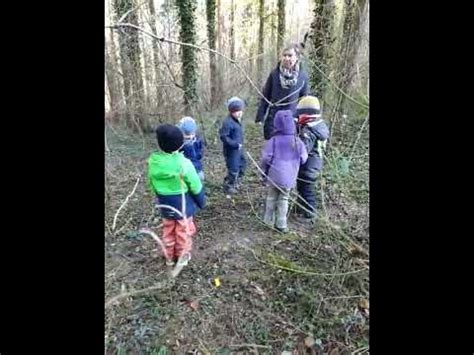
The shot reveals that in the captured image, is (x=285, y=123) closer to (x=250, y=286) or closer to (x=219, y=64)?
(x=250, y=286)

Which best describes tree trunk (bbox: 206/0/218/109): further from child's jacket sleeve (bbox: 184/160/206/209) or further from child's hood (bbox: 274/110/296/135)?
child's jacket sleeve (bbox: 184/160/206/209)

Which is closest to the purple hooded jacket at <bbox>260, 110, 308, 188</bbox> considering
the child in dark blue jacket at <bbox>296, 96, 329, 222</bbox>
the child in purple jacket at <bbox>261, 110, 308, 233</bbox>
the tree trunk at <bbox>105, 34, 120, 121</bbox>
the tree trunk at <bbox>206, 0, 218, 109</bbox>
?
the child in purple jacket at <bbox>261, 110, 308, 233</bbox>

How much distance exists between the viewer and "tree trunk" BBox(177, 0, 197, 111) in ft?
19.0

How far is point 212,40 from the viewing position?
718 centimetres

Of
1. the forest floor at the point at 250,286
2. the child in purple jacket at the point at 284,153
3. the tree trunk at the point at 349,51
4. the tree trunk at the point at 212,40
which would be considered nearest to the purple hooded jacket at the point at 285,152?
the child in purple jacket at the point at 284,153

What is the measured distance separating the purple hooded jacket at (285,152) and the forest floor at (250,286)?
13.1 inches

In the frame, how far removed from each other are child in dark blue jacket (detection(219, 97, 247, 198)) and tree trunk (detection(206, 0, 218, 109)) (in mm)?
2999

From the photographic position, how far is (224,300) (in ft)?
8.96
